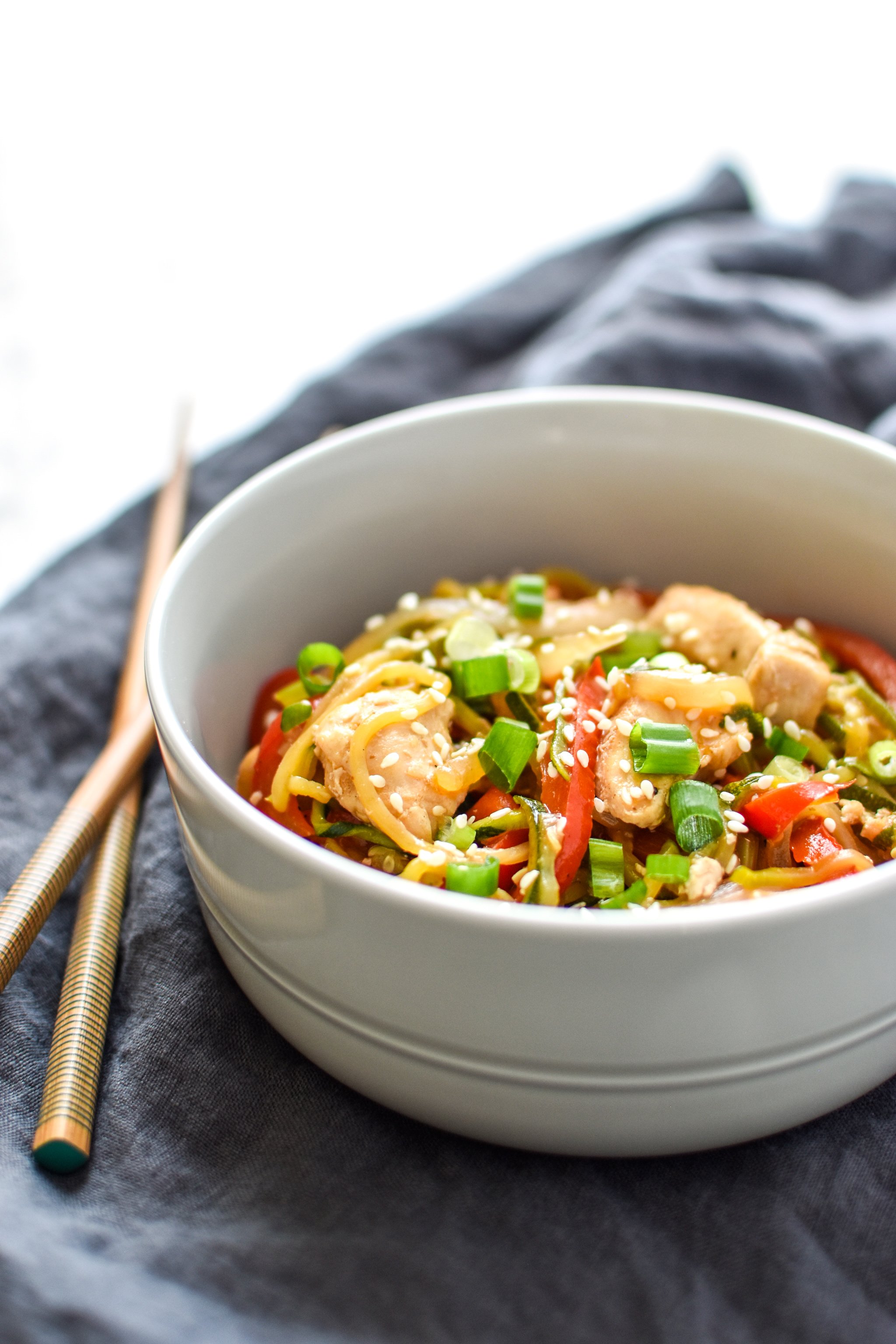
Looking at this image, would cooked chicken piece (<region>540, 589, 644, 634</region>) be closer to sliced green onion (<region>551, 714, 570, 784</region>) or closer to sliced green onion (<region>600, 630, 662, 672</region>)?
sliced green onion (<region>600, 630, 662, 672</region>)

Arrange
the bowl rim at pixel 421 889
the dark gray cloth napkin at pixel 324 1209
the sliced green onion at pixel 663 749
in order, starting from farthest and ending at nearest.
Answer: the sliced green onion at pixel 663 749
the dark gray cloth napkin at pixel 324 1209
the bowl rim at pixel 421 889

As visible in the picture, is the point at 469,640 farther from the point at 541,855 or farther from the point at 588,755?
the point at 541,855

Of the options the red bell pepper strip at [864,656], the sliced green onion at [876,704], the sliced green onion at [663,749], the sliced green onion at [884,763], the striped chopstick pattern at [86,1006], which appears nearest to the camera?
the striped chopstick pattern at [86,1006]

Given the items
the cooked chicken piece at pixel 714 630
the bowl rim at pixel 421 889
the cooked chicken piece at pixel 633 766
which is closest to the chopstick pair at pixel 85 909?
the bowl rim at pixel 421 889

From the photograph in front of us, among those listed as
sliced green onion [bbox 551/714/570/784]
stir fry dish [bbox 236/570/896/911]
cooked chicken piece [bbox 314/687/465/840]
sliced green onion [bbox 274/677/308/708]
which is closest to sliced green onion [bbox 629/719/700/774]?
stir fry dish [bbox 236/570/896/911]

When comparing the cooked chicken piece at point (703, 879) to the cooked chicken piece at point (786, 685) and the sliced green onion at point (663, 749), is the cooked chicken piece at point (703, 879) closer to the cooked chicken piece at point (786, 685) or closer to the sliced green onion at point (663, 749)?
the sliced green onion at point (663, 749)

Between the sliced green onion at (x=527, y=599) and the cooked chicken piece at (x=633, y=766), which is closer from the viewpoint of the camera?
the cooked chicken piece at (x=633, y=766)
